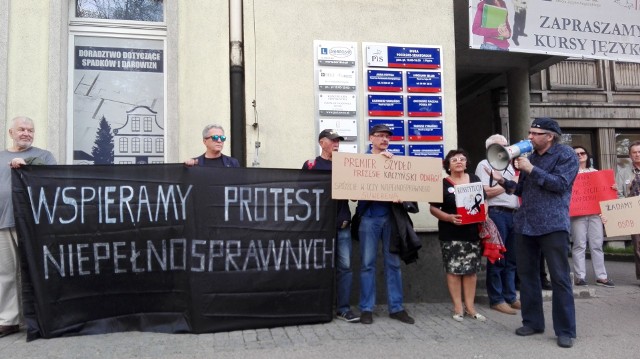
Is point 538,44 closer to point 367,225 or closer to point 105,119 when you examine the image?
Answer: point 367,225

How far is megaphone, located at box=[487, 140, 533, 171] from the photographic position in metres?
4.64

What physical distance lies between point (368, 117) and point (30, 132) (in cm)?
367

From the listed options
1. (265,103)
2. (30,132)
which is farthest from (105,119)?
(265,103)

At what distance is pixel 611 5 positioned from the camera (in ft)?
25.8

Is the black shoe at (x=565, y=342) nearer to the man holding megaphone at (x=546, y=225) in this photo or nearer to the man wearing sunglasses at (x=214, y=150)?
the man holding megaphone at (x=546, y=225)

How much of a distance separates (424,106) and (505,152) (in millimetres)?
2124

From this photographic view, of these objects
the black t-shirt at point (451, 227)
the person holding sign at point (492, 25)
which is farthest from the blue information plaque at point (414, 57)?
the black t-shirt at point (451, 227)

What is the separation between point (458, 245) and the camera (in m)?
5.58

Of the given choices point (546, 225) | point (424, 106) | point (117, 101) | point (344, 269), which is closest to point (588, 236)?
point (424, 106)

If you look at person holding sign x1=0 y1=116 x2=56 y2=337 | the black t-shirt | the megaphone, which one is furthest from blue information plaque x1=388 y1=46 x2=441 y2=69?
person holding sign x1=0 y1=116 x2=56 y2=337

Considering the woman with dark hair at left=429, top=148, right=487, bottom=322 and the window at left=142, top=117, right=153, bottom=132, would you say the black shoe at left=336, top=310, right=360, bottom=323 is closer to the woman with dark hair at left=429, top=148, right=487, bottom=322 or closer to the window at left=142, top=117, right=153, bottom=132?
the woman with dark hair at left=429, top=148, right=487, bottom=322

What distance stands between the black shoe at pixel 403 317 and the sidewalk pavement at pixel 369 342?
0.06 meters

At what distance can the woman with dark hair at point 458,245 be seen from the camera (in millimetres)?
5555

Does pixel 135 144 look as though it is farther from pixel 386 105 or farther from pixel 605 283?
pixel 605 283
